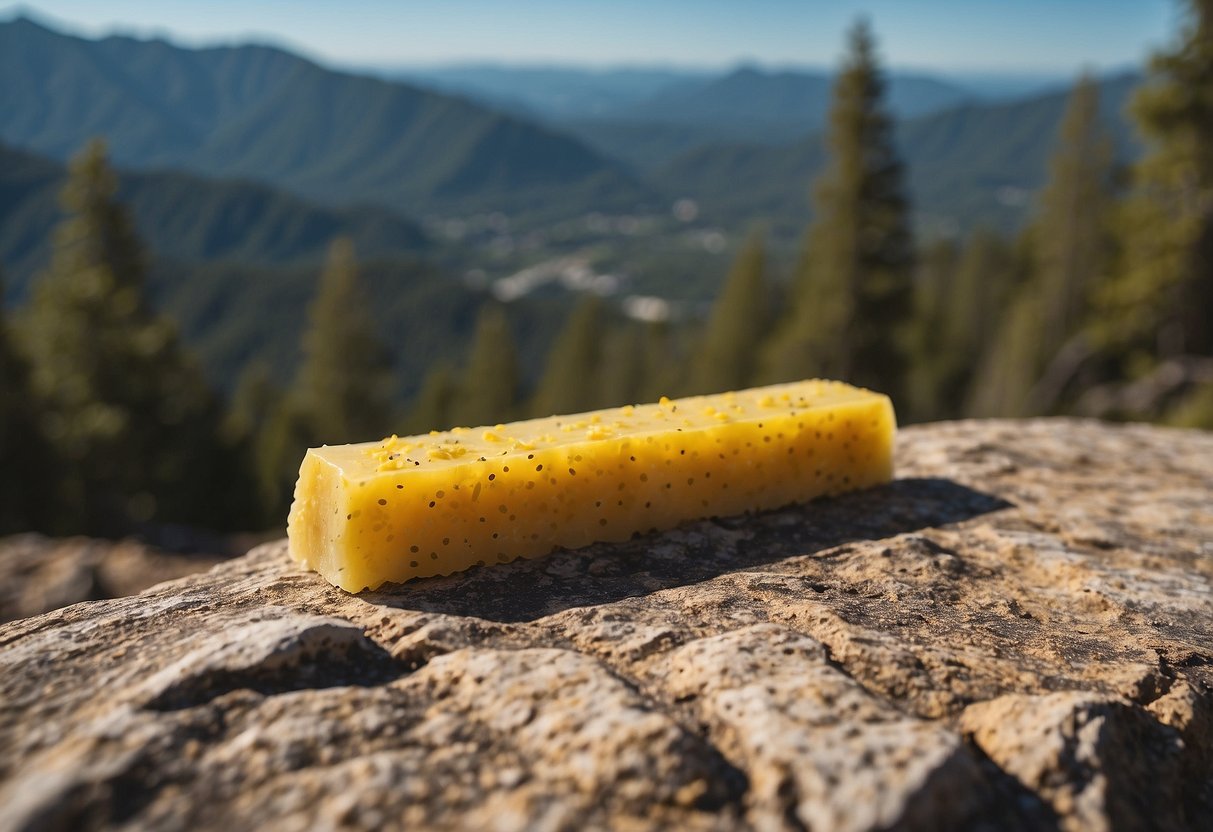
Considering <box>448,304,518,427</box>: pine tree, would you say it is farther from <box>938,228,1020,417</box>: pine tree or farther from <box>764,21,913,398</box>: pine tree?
<box>764,21,913,398</box>: pine tree

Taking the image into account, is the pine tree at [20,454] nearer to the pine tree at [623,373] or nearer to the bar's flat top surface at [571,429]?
the bar's flat top surface at [571,429]

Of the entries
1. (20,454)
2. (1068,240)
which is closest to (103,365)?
(20,454)

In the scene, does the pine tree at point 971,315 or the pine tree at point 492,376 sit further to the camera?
the pine tree at point 492,376

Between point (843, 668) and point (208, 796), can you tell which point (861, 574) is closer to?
point (843, 668)

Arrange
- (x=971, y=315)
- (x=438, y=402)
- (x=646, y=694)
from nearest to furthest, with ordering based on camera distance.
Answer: (x=646, y=694)
(x=971, y=315)
(x=438, y=402)

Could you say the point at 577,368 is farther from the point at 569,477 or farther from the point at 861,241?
the point at 569,477

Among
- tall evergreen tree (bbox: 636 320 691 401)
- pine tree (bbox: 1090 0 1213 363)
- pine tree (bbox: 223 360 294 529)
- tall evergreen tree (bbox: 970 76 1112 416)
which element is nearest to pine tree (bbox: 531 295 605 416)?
tall evergreen tree (bbox: 636 320 691 401)

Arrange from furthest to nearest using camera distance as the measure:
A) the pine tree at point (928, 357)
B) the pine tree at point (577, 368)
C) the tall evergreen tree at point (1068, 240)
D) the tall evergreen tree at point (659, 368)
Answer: the pine tree at point (577, 368)
the tall evergreen tree at point (659, 368)
the pine tree at point (928, 357)
the tall evergreen tree at point (1068, 240)

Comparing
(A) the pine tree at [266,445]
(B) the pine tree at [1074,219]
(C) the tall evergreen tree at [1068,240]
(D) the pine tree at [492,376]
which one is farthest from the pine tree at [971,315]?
(A) the pine tree at [266,445]
